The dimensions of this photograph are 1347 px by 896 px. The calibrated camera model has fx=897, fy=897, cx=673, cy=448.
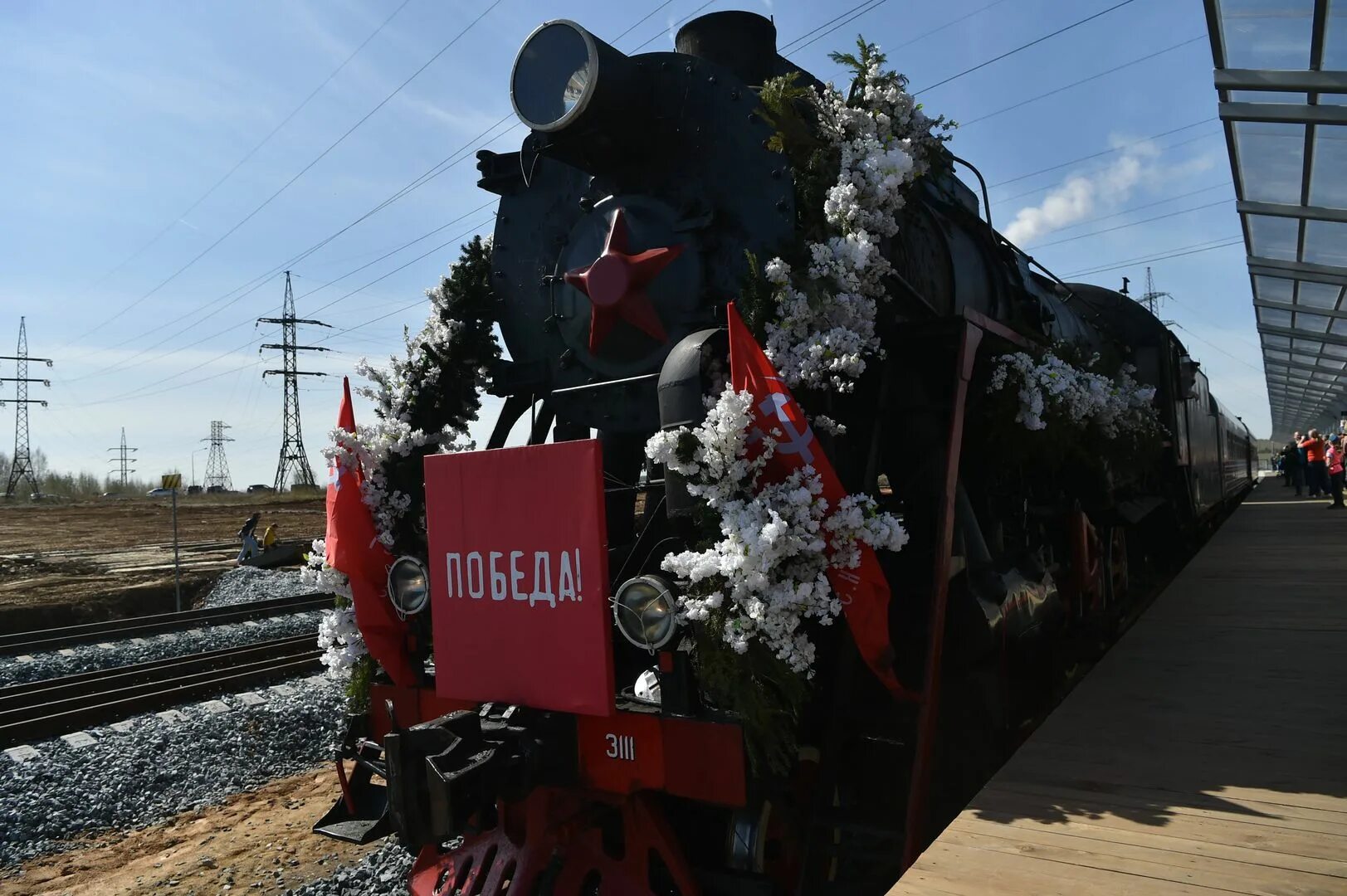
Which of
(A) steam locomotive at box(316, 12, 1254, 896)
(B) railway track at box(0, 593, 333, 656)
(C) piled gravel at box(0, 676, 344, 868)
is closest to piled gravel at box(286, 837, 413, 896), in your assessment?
(A) steam locomotive at box(316, 12, 1254, 896)

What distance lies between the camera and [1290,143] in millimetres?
9125

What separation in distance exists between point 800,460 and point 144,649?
948cm

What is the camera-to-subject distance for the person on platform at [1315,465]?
17.2 m

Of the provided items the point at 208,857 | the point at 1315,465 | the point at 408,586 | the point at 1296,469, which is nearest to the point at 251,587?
the point at 208,857

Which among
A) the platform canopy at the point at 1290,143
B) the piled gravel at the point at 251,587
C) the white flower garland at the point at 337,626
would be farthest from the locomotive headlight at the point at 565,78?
the piled gravel at the point at 251,587

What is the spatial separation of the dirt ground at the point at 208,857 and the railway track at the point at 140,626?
6.61 meters

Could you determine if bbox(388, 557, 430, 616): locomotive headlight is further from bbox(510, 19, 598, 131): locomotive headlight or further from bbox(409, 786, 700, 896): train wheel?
bbox(510, 19, 598, 131): locomotive headlight

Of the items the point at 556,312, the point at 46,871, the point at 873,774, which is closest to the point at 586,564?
the point at 873,774

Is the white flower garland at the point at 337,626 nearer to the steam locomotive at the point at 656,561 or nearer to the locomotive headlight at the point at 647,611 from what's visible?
the steam locomotive at the point at 656,561

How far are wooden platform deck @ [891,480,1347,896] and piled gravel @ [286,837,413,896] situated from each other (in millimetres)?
2526

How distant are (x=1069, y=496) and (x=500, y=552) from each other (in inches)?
150

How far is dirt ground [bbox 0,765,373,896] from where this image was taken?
4.17 metres

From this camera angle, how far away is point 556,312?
3.98m

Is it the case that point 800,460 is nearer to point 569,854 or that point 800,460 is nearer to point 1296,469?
point 569,854
